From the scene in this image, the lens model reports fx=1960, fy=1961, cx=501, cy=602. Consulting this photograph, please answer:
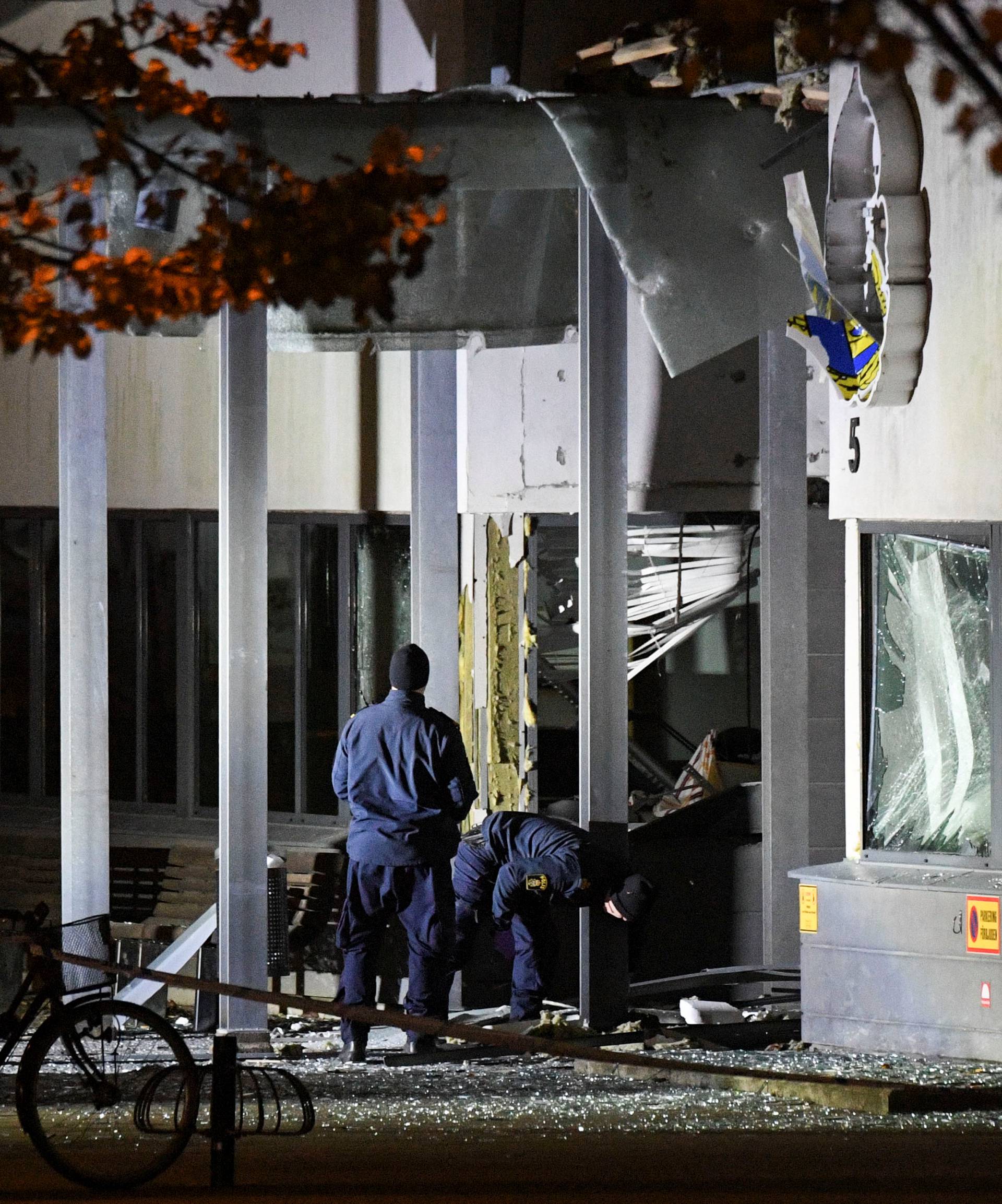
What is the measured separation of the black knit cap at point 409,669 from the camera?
10227 mm

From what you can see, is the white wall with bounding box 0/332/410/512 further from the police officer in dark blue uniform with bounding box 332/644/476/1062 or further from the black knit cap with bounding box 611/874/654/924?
the black knit cap with bounding box 611/874/654/924

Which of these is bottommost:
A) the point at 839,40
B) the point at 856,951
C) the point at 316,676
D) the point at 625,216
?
the point at 856,951

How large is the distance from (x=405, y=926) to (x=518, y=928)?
949mm

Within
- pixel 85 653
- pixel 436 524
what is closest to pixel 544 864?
pixel 85 653

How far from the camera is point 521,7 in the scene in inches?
451

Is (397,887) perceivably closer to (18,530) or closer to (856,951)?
(856,951)

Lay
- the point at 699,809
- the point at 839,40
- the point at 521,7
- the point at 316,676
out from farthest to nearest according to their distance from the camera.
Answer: the point at 316,676 → the point at 699,809 → the point at 521,7 → the point at 839,40

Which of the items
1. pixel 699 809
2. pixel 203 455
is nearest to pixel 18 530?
pixel 203 455

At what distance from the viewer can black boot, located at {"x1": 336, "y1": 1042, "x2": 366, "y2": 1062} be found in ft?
32.8

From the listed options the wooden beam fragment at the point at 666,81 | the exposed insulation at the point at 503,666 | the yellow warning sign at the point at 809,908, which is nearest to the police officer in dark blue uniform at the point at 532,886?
the yellow warning sign at the point at 809,908

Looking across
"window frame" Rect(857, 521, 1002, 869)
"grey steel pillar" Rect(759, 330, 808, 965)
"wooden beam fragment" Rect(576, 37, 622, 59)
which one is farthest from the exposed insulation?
"wooden beam fragment" Rect(576, 37, 622, 59)

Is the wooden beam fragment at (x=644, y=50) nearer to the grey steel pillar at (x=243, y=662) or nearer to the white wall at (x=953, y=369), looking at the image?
the white wall at (x=953, y=369)

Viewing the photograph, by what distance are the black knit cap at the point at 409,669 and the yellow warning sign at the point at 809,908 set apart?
2.25m

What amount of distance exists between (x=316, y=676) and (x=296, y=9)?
458 cm
